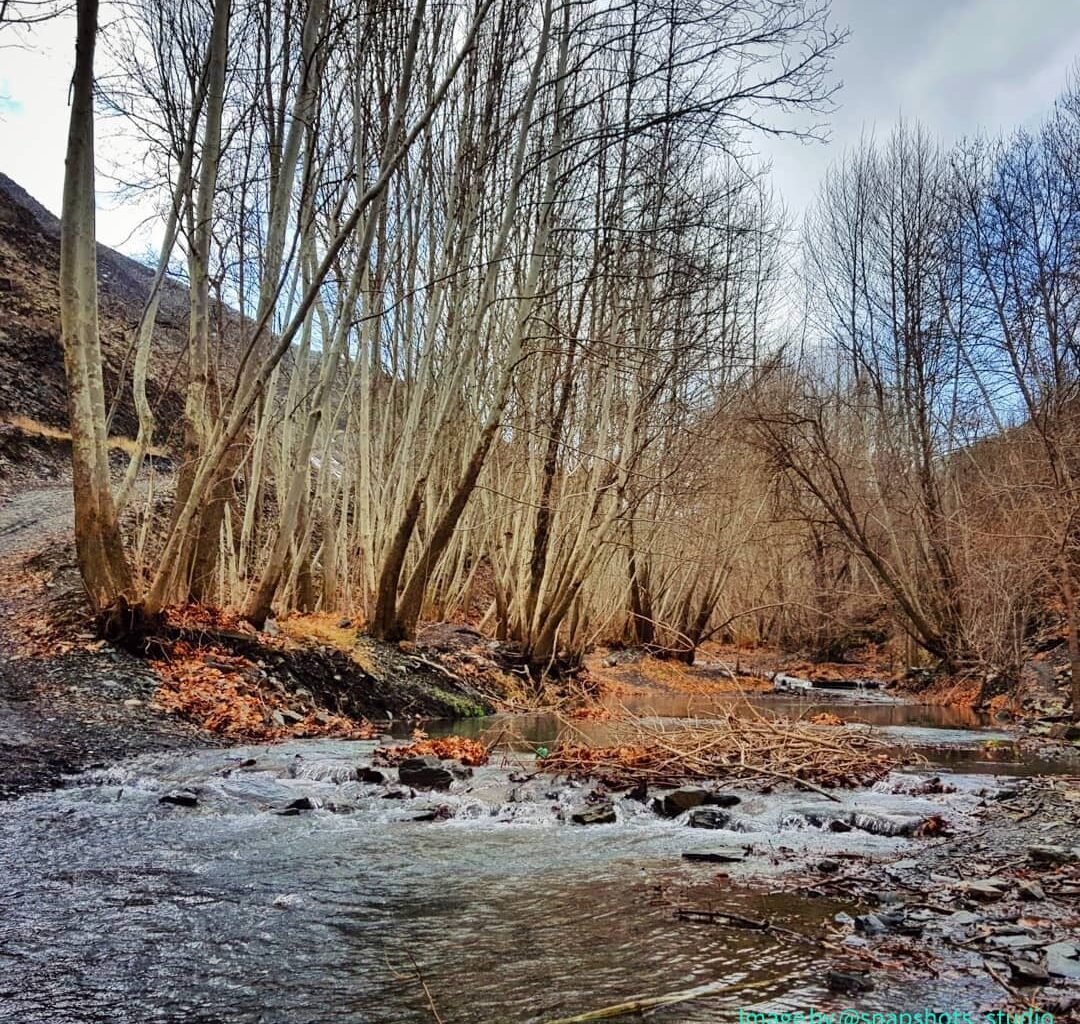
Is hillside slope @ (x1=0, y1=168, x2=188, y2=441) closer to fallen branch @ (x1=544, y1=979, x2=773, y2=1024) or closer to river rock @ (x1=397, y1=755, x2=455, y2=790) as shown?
river rock @ (x1=397, y1=755, x2=455, y2=790)

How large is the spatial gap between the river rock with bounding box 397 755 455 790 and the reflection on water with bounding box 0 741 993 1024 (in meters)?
0.95

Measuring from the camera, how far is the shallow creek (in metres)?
2.37

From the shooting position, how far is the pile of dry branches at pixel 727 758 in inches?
246

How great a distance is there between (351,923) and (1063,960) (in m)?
2.43

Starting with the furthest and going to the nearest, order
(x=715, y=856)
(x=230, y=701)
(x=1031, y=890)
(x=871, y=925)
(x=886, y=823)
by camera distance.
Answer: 1. (x=230, y=701)
2. (x=886, y=823)
3. (x=715, y=856)
4. (x=1031, y=890)
5. (x=871, y=925)

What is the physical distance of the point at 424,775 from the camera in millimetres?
5816

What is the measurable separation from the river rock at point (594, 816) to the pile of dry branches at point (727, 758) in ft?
2.56

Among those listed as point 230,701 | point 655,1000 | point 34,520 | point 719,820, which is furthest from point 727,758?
point 34,520

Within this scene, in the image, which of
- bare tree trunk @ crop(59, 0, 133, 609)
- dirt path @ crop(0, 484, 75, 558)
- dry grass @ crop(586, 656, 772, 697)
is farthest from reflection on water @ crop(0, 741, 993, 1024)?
dry grass @ crop(586, 656, 772, 697)

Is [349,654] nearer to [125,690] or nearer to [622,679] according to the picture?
[125,690]

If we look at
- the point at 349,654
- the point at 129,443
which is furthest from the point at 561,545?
the point at 129,443

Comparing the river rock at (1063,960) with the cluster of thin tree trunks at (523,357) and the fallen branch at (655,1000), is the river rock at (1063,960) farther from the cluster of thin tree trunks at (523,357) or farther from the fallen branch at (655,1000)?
the cluster of thin tree trunks at (523,357)

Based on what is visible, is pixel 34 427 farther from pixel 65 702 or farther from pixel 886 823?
pixel 886 823

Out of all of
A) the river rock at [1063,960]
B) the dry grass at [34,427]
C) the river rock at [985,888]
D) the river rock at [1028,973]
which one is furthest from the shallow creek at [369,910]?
the dry grass at [34,427]
